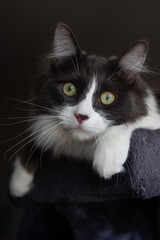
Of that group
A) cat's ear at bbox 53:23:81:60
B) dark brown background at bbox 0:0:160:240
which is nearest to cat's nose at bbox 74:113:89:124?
cat's ear at bbox 53:23:81:60

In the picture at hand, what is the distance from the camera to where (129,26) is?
1.91m

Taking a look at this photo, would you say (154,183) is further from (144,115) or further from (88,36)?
(88,36)

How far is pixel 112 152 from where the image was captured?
1.05 metres

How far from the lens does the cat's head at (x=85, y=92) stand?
1111 millimetres

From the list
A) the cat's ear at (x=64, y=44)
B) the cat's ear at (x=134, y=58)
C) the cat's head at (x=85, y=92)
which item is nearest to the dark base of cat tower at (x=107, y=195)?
the cat's head at (x=85, y=92)

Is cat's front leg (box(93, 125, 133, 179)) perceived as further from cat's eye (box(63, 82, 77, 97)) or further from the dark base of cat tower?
cat's eye (box(63, 82, 77, 97))

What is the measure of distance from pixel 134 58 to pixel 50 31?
95 cm

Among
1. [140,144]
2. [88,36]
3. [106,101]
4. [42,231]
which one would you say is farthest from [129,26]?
[42,231]

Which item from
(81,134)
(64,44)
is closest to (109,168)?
(81,134)

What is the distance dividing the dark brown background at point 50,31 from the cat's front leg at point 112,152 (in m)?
0.61

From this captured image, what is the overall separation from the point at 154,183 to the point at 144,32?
3.95ft

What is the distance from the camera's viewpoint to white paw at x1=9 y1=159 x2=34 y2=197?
1.32m

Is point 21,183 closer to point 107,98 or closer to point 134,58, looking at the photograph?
point 107,98

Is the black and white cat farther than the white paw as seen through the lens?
No
